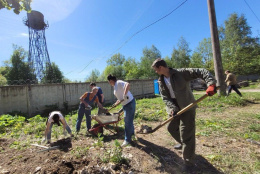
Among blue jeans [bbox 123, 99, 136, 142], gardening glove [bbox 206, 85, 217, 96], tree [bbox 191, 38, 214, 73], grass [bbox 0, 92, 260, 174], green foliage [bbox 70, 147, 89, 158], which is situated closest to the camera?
gardening glove [bbox 206, 85, 217, 96]

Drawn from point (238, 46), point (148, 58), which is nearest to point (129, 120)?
point (238, 46)

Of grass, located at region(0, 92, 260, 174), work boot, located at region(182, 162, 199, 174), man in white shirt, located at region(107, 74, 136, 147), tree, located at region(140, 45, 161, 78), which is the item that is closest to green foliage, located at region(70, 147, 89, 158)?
grass, located at region(0, 92, 260, 174)

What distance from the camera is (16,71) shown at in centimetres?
2941

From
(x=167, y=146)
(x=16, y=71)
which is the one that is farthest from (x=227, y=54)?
(x=16, y=71)

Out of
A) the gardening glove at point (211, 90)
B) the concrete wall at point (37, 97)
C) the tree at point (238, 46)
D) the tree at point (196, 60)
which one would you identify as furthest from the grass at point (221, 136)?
the tree at point (196, 60)

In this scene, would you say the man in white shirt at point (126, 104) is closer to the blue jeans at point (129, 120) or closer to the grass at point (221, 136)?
the blue jeans at point (129, 120)

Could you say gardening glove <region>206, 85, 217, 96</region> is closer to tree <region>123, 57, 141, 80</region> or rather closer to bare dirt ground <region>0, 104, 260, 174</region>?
bare dirt ground <region>0, 104, 260, 174</region>

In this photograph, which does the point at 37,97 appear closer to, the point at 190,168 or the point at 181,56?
the point at 190,168

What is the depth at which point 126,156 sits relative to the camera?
292cm

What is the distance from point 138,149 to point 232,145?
194 cm

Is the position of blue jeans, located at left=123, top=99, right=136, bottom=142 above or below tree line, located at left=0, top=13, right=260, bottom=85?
below

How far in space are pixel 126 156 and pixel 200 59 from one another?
40969mm

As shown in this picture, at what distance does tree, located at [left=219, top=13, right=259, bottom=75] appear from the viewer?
2334cm

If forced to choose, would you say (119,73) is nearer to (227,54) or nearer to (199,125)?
(227,54)
